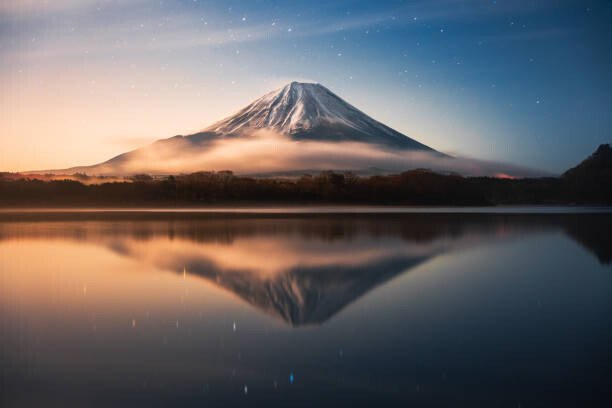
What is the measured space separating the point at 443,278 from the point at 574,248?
7242 mm

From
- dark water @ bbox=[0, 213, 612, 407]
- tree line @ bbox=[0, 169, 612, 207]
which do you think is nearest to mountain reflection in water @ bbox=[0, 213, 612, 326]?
dark water @ bbox=[0, 213, 612, 407]

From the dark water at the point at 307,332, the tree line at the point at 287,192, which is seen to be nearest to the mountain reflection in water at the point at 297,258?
the dark water at the point at 307,332

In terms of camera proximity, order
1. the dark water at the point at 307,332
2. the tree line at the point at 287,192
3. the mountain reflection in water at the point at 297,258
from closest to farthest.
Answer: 1. the dark water at the point at 307,332
2. the mountain reflection in water at the point at 297,258
3. the tree line at the point at 287,192

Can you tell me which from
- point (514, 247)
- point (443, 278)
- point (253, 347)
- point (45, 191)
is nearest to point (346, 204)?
point (45, 191)

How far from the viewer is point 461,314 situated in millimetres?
7152

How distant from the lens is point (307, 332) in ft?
20.3

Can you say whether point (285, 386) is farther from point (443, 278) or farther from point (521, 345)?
point (443, 278)

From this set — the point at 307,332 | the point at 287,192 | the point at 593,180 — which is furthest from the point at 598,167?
the point at 307,332

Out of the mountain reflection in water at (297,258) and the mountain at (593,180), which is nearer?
the mountain reflection in water at (297,258)

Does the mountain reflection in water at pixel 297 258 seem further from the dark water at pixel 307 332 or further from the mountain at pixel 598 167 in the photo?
the mountain at pixel 598 167

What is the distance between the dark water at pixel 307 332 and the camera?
4.37 m

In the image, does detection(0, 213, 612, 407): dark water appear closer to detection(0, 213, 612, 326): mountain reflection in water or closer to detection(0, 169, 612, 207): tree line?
detection(0, 213, 612, 326): mountain reflection in water

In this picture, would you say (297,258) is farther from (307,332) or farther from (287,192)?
(287,192)

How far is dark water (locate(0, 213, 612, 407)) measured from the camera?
14.3ft
